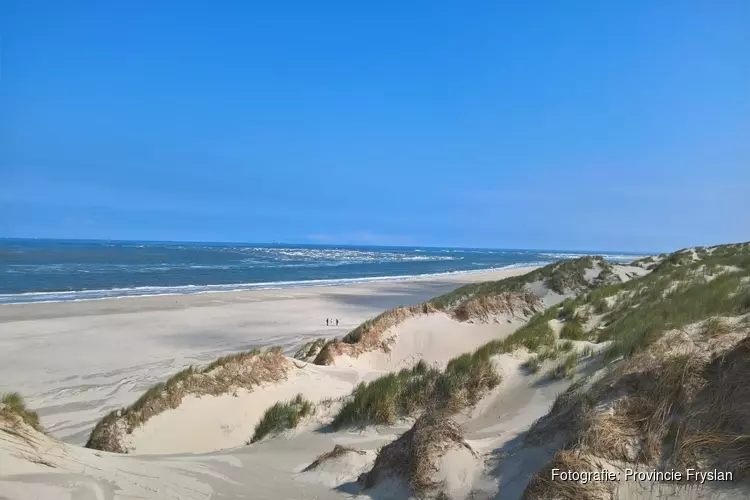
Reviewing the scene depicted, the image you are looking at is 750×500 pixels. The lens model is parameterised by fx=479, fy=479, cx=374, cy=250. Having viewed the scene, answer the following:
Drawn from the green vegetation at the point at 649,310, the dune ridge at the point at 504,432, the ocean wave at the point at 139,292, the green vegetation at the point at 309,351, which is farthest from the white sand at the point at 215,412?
the ocean wave at the point at 139,292

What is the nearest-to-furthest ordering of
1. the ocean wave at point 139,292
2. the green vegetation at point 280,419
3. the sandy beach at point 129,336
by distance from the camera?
the green vegetation at point 280,419
the sandy beach at point 129,336
the ocean wave at point 139,292

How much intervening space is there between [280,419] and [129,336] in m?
14.2

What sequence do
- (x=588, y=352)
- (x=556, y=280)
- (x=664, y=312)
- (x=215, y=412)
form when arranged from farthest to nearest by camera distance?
(x=556, y=280), (x=664, y=312), (x=215, y=412), (x=588, y=352)

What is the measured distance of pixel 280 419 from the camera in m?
7.44

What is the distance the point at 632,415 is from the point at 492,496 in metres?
Answer: 1.31

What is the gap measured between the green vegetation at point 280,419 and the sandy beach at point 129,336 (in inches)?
164

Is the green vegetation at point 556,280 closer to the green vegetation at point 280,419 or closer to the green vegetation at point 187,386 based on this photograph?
the green vegetation at point 187,386

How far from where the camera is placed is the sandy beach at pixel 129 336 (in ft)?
39.3

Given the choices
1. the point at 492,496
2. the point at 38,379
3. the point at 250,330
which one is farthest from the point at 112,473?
the point at 250,330

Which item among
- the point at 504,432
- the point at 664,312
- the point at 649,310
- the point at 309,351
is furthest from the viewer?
the point at 309,351

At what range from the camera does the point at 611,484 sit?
3365 millimetres

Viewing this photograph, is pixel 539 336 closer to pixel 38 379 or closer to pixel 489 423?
pixel 489 423

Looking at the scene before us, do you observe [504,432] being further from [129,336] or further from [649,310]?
[129,336]

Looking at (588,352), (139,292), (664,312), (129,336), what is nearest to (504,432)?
(588,352)
